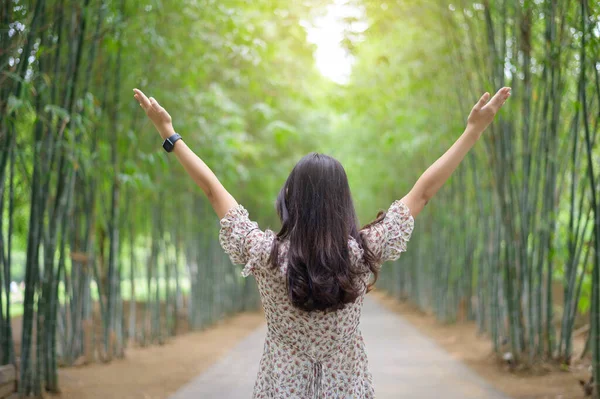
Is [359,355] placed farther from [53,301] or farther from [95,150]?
[95,150]

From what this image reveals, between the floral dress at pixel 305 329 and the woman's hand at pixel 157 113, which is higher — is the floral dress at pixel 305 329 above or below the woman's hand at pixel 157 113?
below

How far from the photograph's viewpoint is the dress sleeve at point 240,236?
1.77m

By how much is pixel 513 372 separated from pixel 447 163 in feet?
17.4

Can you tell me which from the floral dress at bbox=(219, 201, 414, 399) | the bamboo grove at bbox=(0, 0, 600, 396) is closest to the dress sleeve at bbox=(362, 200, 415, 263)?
the floral dress at bbox=(219, 201, 414, 399)

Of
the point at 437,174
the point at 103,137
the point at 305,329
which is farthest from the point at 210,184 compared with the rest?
the point at 103,137

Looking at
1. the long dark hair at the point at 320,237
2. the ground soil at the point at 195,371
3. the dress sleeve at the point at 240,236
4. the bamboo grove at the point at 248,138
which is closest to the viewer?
the long dark hair at the point at 320,237

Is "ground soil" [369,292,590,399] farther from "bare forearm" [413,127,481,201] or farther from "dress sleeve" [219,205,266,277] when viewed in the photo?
"dress sleeve" [219,205,266,277]

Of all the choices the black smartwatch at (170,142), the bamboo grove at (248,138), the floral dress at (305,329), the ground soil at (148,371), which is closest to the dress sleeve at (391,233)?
the floral dress at (305,329)

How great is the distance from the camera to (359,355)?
72.3 inches

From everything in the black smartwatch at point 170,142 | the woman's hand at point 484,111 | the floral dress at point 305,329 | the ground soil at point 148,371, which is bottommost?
the ground soil at point 148,371

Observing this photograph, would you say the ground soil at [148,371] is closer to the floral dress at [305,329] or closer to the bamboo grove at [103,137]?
the bamboo grove at [103,137]

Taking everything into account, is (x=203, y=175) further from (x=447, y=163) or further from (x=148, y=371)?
(x=148, y=371)

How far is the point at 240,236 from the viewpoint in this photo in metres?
1.80

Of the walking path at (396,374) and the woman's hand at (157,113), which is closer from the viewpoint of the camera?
the woman's hand at (157,113)
